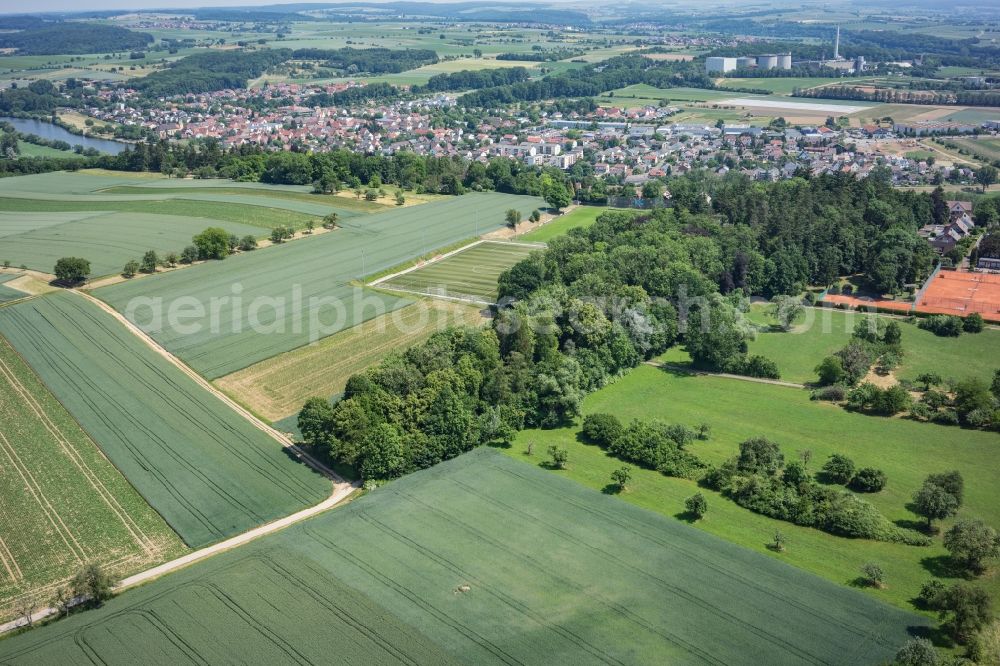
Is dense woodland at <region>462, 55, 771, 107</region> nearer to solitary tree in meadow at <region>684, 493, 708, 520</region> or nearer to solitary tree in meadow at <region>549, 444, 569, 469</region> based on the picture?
solitary tree in meadow at <region>549, 444, 569, 469</region>

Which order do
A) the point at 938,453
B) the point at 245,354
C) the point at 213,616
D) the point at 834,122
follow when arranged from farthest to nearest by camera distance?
the point at 834,122 → the point at 245,354 → the point at 938,453 → the point at 213,616

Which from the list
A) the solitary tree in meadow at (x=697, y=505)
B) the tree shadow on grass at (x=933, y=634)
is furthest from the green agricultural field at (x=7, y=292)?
the tree shadow on grass at (x=933, y=634)

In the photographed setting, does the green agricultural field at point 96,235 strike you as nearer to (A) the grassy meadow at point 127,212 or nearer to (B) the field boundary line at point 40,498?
(A) the grassy meadow at point 127,212

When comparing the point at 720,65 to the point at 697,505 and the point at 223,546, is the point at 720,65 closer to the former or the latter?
the point at 697,505

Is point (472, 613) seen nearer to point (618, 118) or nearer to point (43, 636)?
point (43, 636)

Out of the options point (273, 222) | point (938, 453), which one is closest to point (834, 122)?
point (273, 222)


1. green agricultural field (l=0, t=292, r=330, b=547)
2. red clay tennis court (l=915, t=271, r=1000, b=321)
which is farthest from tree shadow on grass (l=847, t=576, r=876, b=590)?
red clay tennis court (l=915, t=271, r=1000, b=321)
